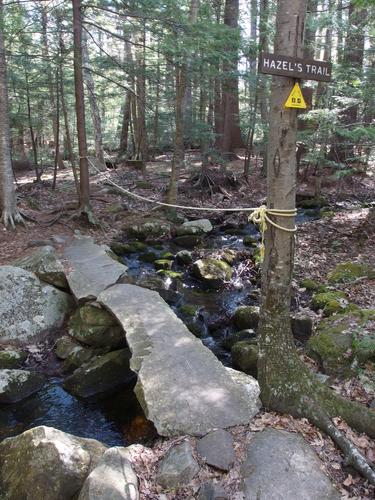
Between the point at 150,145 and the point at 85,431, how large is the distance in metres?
20.2

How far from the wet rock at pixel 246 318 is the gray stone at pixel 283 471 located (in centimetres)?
321

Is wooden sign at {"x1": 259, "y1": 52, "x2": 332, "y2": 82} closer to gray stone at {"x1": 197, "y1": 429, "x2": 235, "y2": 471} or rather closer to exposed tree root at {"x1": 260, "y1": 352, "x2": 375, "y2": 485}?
exposed tree root at {"x1": 260, "y1": 352, "x2": 375, "y2": 485}

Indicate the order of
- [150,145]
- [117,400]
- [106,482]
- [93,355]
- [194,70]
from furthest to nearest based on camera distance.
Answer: [150,145], [194,70], [93,355], [117,400], [106,482]

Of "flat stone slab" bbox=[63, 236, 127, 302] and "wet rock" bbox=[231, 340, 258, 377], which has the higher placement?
"flat stone slab" bbox=[63, 236, 127, 302]

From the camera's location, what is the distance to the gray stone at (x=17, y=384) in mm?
5586

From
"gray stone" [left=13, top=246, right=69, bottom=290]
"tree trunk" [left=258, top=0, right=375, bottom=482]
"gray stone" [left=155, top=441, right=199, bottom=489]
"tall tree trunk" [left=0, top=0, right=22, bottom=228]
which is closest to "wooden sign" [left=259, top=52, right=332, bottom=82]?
"tree trunk" [left=258, top=0, right=375, bottom=482]

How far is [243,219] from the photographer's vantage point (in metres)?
13.5

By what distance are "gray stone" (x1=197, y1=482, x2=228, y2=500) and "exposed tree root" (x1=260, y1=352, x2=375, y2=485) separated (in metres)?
1.03

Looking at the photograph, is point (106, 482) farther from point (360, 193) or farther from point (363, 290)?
point (360, 193)

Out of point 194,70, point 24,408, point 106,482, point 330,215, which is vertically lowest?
point 24,408

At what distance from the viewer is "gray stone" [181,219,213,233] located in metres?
12.2

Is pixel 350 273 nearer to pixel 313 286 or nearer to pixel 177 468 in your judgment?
pixel 313 286

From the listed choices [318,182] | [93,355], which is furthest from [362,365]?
[318,182]

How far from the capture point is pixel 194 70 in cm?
1029
